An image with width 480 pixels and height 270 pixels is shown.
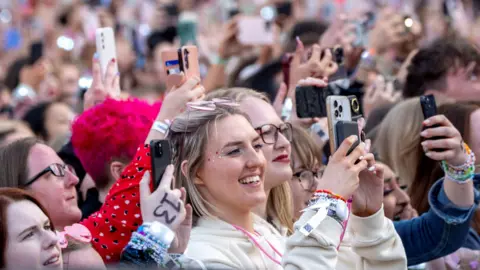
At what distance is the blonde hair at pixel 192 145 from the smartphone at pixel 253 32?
3900 mm

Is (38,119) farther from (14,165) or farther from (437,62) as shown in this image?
(14,165)

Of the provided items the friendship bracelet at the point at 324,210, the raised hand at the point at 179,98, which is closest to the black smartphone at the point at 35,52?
the raised hand at the point at 179,98

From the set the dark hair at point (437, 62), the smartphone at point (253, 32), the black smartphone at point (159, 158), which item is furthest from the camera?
the smartphone at point (253, 32)

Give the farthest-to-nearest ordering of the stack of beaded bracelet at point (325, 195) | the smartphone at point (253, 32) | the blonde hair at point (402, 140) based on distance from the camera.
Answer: the smartphone at point (253, 32) → the blonde hair at point (402, 140) → the stack of beaded bracelet at point (325, 195)

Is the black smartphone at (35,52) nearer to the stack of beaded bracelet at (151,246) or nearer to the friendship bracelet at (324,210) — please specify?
the friendship bracelet at (324,210)

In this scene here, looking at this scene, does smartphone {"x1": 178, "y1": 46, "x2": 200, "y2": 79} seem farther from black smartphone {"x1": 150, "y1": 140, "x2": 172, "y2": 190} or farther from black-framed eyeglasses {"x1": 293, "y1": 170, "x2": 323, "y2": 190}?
black smartphone {"x1": 150, "y1": 140, "x2": 172, "y2": 190}

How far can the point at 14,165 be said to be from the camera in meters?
4.07

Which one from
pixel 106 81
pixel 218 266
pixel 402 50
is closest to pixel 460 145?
pixel 218 266

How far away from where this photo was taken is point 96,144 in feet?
14.8

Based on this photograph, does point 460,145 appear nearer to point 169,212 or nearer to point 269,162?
point 269,162

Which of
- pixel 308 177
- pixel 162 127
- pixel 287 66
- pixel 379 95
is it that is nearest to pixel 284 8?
pixel 379 95

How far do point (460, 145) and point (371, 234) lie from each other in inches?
20.1

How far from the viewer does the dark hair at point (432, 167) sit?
4.66m

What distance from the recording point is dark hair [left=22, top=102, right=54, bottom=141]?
26.2 ft
